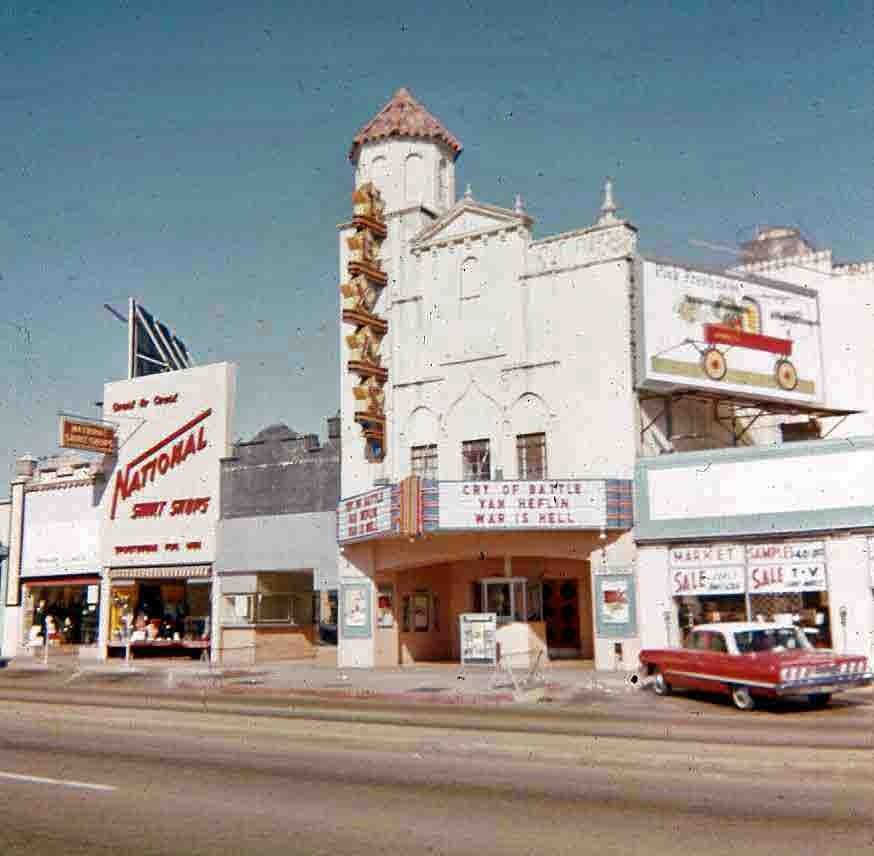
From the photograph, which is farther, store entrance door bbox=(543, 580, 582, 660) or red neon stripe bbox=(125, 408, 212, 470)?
red neon stripe bbox=(125, 408, 212, 470)

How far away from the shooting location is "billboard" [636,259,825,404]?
30.5 meters

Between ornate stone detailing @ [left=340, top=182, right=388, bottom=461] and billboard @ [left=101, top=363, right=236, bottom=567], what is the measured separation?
6710 millimetres

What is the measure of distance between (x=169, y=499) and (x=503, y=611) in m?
14.4

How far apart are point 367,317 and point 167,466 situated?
11.2 meters

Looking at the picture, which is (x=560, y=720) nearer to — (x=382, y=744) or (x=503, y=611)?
(x=382, y=744)

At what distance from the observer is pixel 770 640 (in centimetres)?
2036

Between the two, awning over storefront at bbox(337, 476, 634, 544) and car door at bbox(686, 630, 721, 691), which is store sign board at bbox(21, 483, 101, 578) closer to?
awning over storefront at bbox(337, 476, 634, 544)

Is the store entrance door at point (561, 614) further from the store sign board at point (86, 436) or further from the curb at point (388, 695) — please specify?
the store sign board at point (86, 436)

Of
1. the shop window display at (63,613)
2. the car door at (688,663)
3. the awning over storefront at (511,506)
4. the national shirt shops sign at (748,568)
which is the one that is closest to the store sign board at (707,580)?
the national shirt shops sign at (748,568)

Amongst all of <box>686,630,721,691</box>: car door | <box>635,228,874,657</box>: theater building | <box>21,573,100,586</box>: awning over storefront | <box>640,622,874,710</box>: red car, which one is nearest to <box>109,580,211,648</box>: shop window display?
<box>21,573,100,586</box>: awning over storefront

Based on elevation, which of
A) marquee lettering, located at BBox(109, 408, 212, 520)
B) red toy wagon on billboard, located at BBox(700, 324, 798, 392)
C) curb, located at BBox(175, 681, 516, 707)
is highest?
red toy wagon on billboard, located at BBox(700, 324, 798, 392)

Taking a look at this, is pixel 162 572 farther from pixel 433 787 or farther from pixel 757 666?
pixel 433 787

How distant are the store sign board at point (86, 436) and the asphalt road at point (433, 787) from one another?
79.2 feet

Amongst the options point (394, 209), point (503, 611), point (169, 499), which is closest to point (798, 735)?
point (503, 611)
